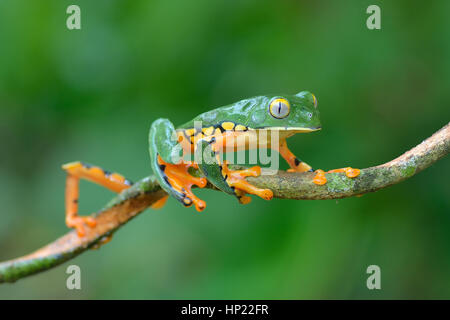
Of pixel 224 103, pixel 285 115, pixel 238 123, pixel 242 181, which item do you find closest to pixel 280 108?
pixel 285 115

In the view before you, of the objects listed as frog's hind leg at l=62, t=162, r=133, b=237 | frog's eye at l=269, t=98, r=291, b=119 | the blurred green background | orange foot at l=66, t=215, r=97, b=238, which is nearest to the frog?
frog's eye at l=269, t=98, r=291, b=119

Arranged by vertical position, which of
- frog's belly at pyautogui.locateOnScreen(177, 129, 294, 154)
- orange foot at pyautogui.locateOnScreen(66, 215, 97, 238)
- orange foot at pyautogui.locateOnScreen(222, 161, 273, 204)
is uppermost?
frog's belly at pyautogui.locateOnScreen(177, 129, 294, 154)

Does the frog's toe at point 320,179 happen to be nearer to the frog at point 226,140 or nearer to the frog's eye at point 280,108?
the frog at point 226,140

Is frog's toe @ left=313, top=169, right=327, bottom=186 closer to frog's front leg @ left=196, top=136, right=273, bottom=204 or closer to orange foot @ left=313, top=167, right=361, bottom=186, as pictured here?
orange foot @ left=313, top=167, right=361, bottom=186

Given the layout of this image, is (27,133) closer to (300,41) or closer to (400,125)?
(300,41)

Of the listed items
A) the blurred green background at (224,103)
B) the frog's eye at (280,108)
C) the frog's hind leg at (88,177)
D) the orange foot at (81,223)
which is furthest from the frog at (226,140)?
the blurred green background at (224,103)

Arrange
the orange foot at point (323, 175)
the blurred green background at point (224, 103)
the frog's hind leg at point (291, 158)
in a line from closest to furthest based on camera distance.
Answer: the orange foot at point (323, 175)
the frog's hind leg at point (291, 158)
the blurred green background at point (224, 103)
